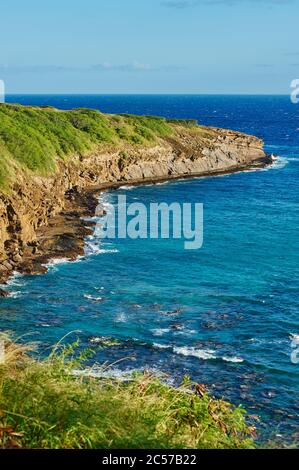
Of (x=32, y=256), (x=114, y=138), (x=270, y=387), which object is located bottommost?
(x=270, y=387)

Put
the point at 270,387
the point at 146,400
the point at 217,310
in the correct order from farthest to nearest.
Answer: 1. the point at 217,310
2. the point at 270,387
3. the point at 146,400

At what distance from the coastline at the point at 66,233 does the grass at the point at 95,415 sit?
86.9ft

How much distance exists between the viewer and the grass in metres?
8.95

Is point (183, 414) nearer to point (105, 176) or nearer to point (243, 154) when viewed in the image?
point (105, 176)

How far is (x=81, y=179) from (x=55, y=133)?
8.68 metres

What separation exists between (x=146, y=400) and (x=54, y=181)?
170 ft

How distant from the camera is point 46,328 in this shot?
104 feet

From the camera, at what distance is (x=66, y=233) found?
5044 cm

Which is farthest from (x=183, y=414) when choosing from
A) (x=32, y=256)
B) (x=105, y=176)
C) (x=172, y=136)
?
(x=172, y=136)

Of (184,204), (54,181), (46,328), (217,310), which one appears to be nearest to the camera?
(46,328)

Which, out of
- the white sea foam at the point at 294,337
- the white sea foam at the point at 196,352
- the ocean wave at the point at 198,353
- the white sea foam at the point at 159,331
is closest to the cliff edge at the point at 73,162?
the white sea foam at the point at 159,331

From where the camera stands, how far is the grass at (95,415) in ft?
29.4

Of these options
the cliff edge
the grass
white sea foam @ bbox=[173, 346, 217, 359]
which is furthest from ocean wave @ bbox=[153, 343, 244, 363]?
the grass

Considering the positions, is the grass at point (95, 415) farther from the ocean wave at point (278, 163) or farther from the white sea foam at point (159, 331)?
the ocean wave at point (278, 163)
